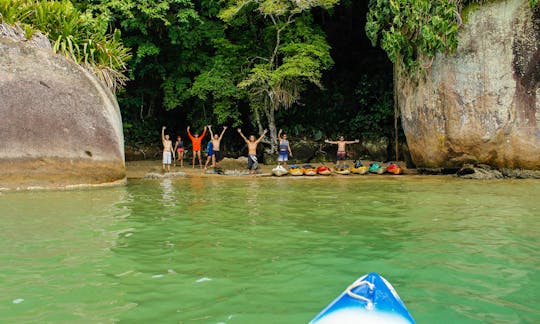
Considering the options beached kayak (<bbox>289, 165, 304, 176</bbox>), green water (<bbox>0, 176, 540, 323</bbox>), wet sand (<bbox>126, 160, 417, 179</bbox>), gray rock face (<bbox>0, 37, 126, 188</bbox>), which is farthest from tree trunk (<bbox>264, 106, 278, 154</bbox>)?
green water (<bbox>0, 176, 540, 323</bbox>)

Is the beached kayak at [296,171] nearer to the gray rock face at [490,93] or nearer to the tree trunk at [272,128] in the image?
the gray rock face at [490,93]

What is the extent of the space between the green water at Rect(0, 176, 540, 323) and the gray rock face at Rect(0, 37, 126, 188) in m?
1.83

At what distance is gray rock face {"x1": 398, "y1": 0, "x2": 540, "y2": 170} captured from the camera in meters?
13.5

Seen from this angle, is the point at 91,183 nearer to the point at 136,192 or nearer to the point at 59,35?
the point at 136,192

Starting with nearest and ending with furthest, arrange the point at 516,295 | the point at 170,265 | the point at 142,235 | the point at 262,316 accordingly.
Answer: the point at 262,316 < the point at 516,295 < the point at 170,265 < the point at 142,235

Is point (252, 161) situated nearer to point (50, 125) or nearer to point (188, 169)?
point (188, 169)

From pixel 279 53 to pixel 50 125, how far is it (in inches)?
427

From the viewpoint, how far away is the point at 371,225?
22.6ft

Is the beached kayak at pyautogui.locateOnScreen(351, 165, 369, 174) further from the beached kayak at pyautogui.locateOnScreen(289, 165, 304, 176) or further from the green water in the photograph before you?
the green water

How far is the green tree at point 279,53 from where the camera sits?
59.1 feet

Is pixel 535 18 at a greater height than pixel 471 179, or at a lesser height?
greater

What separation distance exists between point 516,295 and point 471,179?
32.7 feet

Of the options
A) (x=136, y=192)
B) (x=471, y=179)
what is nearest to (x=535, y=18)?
(x=471, y=179)

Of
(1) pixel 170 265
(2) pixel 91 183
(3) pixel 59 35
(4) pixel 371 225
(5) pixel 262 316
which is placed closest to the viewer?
(5) pixel 262 316
